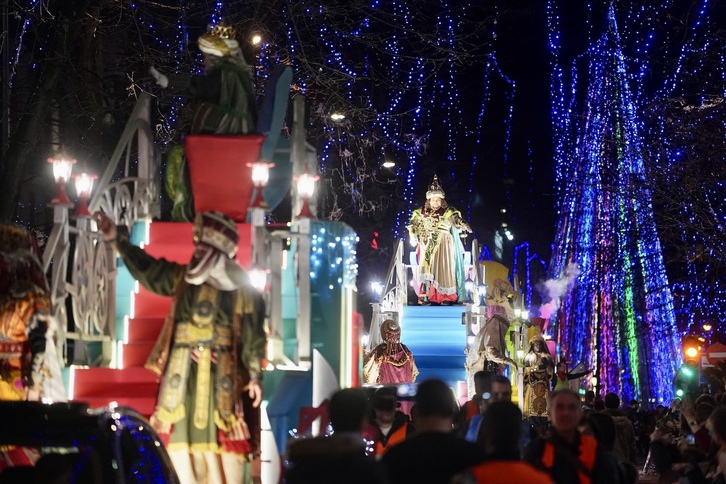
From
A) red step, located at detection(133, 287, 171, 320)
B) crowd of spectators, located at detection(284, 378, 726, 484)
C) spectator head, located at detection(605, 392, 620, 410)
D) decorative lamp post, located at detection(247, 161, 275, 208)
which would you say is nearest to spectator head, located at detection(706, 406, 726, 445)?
crowd of spectators, located at detection(284, 378, 726, 484)

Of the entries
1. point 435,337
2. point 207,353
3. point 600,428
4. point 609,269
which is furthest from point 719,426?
point 435,337

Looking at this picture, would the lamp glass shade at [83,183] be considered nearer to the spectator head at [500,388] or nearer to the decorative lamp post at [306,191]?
the decorative lamp post at [306,191]

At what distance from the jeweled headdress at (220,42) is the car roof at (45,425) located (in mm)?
7647

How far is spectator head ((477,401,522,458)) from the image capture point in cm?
555

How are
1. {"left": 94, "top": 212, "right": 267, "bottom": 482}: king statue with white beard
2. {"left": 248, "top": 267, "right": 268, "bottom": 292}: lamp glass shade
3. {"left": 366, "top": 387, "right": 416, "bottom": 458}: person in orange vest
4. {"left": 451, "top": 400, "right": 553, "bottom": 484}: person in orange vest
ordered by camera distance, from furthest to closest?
1. {"left": 248, "top": 267, "right": 268, "bottom": 292}: lamp glass shade
2. {"left": 94, "top": 212, "right": 267, "bottom": 482}: king statue with white beard
3. {"left": 366, "top": 387, "right": 416, "bottom": 458}: person in orange vest
4. {"left": 451, "top": 400, "right": 553, "bottom": 484}: person in orange vest

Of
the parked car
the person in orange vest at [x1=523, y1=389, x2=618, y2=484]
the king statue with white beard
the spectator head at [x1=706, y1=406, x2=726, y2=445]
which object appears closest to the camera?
the parked car

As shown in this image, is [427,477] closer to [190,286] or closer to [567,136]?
[190,286]

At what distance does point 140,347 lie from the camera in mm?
11836

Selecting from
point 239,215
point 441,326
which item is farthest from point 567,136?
point 239,215

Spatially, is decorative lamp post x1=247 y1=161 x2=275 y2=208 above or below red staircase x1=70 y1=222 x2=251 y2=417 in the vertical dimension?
above

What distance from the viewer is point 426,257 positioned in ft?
103

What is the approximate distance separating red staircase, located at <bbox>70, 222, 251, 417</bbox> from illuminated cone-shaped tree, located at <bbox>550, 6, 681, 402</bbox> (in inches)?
471

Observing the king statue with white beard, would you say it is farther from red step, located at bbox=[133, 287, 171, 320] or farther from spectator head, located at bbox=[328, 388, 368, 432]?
spectator head, located at bbox=[328, 388, 368, 432]

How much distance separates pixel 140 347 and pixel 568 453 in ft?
20.2
